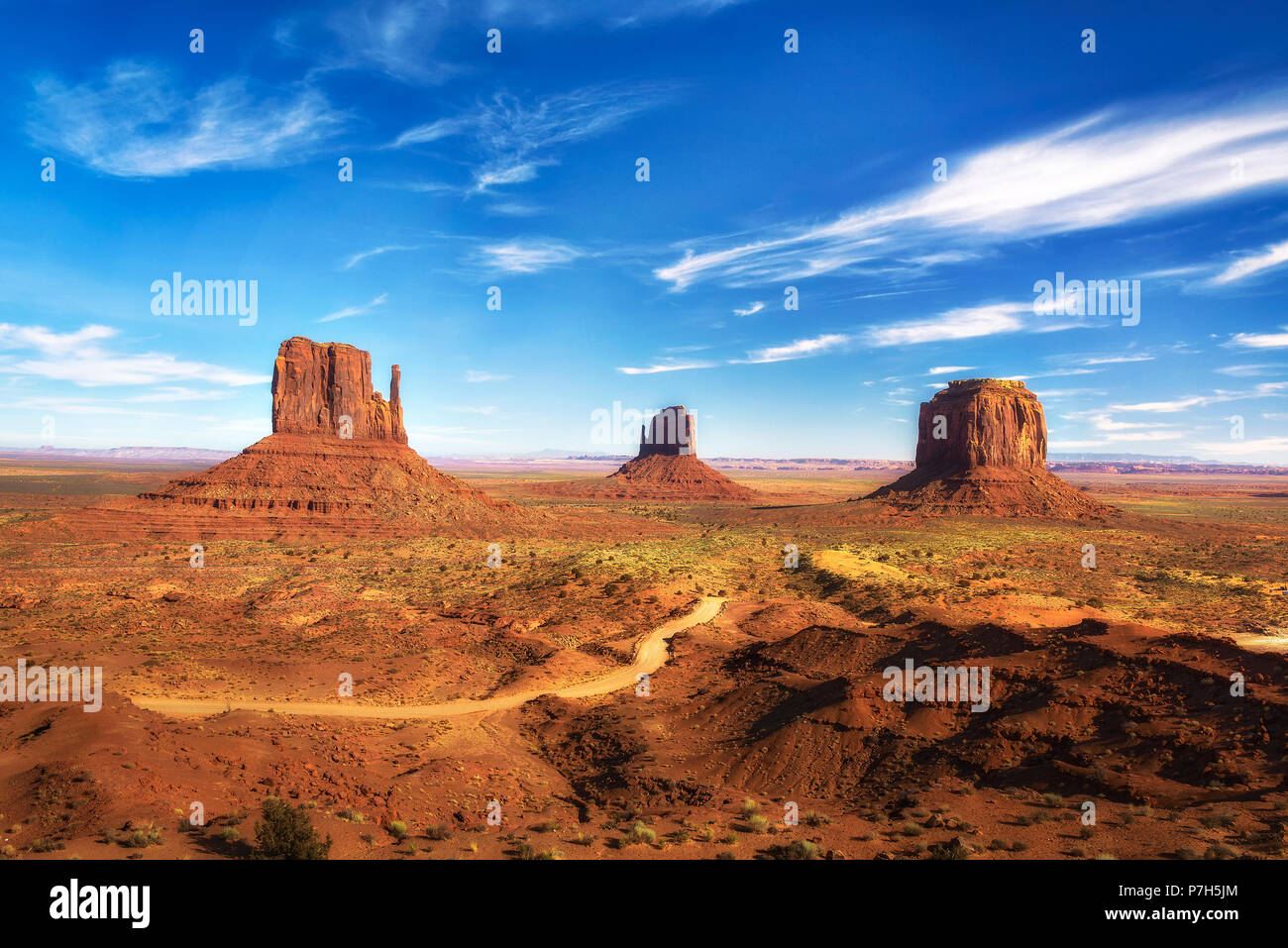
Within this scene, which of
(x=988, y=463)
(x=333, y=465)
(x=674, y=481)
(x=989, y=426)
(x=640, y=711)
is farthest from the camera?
(x=674, y=481)

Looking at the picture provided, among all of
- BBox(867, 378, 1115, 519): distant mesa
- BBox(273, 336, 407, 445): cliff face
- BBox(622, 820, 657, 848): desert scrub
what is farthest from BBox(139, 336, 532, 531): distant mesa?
BBox(867, 378, 1115, 519): distant mesa

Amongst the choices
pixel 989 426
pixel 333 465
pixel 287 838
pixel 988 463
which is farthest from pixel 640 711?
pixel 989 426

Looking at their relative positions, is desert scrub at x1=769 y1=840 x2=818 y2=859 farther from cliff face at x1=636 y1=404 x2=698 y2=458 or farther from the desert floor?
cliff face at x1=636 y1=404 x2=698 y2=458

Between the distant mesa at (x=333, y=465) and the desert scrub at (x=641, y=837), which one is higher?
the distant mesa at (x=333, y=465)

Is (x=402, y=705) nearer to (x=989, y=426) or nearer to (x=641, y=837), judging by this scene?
(x=641, y=837)

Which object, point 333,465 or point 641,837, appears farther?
point 333,465

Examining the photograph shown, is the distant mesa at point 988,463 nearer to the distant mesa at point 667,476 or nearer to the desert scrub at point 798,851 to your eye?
the distant mesa at point 667,476

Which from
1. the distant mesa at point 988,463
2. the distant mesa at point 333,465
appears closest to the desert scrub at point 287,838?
the distant mesa at point 333,465
